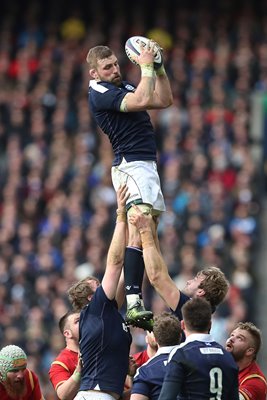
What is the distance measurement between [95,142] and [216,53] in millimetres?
3591

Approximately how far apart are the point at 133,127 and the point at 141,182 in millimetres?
452

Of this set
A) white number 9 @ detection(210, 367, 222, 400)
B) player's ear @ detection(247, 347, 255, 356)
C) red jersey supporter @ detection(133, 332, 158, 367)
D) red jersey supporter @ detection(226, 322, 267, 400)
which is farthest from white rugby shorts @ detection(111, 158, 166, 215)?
white number 9 @ detection(210, 367, 222, 400)

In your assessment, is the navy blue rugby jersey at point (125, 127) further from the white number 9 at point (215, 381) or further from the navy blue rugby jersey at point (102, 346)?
the white number 9 at point (215, 381)

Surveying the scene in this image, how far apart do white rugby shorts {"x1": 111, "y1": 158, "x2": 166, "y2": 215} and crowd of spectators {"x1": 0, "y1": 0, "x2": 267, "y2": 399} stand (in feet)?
26.3

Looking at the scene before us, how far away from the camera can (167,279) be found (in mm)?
10914

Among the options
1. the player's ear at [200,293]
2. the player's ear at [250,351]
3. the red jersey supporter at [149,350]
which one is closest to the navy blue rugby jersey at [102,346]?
the red jersey supporter at [149,350]

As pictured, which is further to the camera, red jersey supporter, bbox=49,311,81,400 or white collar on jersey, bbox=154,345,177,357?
red jersey supporter, bbox=49,311,81,400

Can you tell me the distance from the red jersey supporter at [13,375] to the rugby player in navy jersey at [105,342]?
0.46 metres

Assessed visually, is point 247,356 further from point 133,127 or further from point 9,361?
point 133,127

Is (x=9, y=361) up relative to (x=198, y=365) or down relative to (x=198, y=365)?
down

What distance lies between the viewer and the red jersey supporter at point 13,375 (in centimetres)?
1060

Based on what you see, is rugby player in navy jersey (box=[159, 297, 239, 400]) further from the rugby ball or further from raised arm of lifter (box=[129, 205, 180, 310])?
the rugby ball

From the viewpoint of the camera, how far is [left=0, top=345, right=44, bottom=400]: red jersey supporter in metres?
→ 10.6

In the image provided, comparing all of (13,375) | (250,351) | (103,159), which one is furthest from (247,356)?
(103,159)
